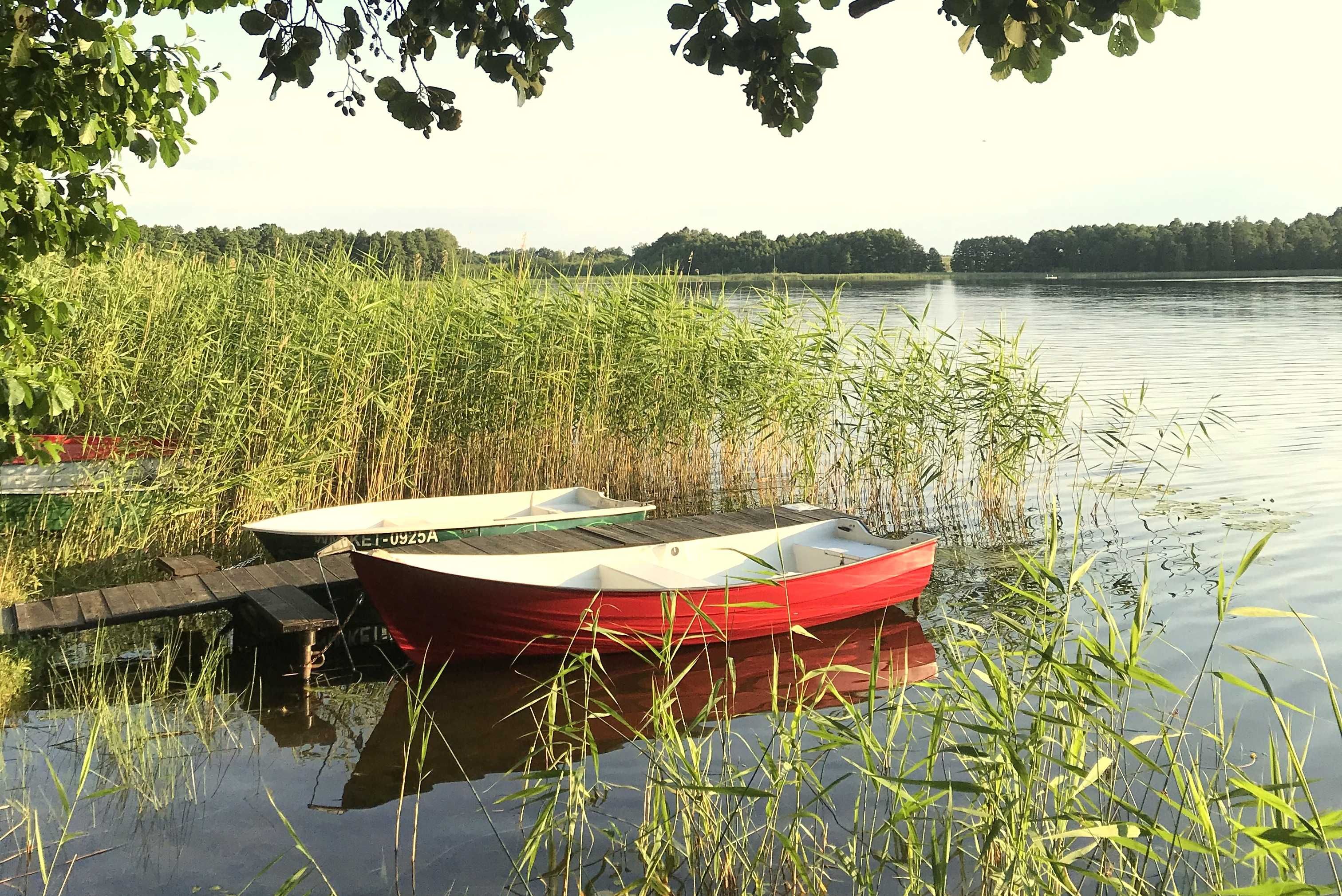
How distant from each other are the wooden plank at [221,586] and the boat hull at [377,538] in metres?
0.44

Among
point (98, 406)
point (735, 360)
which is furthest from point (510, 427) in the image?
point (98, 406)

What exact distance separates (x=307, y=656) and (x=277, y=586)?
829 millimetres

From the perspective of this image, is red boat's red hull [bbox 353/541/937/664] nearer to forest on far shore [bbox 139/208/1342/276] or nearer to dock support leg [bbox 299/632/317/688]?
dock support leg [bbox 299/632/317/688]

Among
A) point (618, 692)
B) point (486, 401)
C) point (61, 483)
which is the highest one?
point (486, 401)

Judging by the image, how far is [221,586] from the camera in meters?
7.44

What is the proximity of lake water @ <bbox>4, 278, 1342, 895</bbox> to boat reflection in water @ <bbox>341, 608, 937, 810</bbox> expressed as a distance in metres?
0.02

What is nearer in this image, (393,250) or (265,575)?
(265,575)

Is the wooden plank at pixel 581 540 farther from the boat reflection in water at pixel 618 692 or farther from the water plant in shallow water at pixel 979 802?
the water plant in shallow water at pixel 979 802

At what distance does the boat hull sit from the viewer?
7973mm

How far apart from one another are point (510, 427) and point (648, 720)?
4.67m

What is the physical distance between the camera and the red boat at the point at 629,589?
6.59 m

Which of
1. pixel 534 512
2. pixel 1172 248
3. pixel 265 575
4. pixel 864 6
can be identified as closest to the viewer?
pixel 864 6

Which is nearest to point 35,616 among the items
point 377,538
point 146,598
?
point 146,598

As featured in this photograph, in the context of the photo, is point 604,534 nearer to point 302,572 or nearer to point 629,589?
point 629,589
